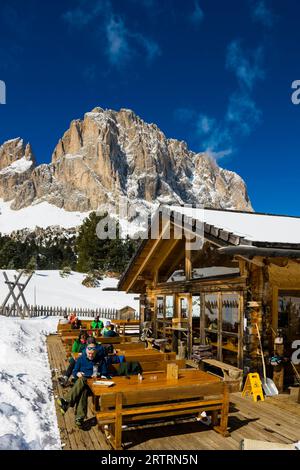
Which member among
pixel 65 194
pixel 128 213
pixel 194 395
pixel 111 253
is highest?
pixel 65 194

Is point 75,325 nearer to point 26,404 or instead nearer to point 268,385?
point 26,404

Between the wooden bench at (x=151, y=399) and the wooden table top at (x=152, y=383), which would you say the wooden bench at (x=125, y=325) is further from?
the wooden bench at (x=151, y=399)

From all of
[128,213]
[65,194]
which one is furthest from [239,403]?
[65,194]

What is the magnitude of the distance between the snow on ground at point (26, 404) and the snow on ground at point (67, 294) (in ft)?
72.0

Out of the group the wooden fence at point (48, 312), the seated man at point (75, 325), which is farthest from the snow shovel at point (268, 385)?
the wooden fence at point (48, 312)

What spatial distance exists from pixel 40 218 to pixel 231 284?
18443cm

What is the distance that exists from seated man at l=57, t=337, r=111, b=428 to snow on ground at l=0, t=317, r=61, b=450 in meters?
0.39


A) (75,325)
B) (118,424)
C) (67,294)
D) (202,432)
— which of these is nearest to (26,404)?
(118,424)

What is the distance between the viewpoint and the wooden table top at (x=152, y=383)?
5711 mm

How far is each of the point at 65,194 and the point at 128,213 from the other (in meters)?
39.4

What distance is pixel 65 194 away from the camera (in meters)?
196

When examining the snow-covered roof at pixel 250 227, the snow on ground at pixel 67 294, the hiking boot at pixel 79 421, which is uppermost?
the snow-covered roof at pixel 250 227

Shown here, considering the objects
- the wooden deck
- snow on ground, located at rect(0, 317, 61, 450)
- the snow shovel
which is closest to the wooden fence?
snow on ground, located at rect(0, 317, 61, 450)
